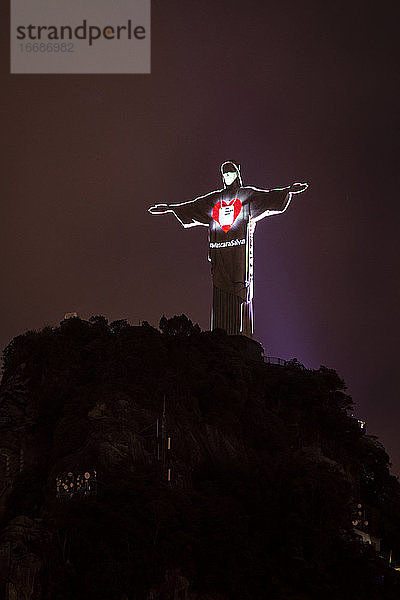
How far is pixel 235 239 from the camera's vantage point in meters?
37.4

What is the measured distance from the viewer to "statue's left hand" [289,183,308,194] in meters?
36.0

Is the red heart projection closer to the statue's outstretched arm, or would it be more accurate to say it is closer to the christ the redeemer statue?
the christ the redeemer statue

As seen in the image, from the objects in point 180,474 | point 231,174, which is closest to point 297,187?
point 231,174

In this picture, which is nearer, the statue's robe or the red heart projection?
the statue's robe

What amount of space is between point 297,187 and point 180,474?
16704mm

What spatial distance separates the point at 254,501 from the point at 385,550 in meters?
8.34

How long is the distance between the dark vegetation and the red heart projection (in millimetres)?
6825

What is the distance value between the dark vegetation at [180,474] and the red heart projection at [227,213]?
683 cm

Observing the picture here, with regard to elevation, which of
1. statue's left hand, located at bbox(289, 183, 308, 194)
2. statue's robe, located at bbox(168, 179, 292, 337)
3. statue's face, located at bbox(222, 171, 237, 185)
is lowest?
statue's robe, located at bbox(168, 179, 292, 337)

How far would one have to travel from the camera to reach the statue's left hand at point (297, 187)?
3597 centimetres

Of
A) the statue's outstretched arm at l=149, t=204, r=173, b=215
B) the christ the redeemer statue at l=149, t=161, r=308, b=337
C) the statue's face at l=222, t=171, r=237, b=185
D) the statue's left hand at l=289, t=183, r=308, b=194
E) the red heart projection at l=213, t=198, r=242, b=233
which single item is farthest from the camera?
the statue's outstretched arm at l=149, t=204, r=173, b=215

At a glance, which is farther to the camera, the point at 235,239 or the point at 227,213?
the point at 227,213

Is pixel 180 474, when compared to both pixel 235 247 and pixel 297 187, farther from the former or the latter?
pixel 297 187

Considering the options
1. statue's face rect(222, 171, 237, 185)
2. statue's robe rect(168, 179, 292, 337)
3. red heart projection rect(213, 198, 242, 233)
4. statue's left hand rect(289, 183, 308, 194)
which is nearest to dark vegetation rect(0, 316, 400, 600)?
statue's robe rect(168, 179, 292, 337)
